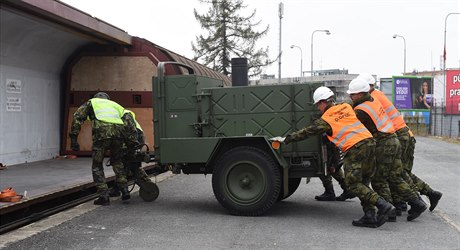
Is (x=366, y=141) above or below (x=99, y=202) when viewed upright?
above

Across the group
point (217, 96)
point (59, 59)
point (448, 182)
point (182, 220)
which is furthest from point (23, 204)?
point (448, 182)

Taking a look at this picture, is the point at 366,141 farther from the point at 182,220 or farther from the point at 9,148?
the point at 9,148

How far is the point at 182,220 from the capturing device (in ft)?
21.2

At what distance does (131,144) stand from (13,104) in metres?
4.07

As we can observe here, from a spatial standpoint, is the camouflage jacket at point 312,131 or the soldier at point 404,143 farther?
the soldier at point 404,143

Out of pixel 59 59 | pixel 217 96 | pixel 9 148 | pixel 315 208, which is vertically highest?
pixel 59 59

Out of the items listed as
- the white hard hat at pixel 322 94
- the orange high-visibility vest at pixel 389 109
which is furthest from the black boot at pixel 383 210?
the orange high-visibility vest at pixel 389 109

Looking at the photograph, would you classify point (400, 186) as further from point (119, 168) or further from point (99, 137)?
point (99, 137)

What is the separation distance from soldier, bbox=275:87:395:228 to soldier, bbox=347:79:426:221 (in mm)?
306

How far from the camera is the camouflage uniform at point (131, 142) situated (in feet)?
24.8

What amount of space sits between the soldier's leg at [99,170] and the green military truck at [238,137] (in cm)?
88

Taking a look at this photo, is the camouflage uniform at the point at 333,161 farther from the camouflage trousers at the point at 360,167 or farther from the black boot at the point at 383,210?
the black boot at the point at 383,210

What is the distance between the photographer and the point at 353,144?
6102 millimetres

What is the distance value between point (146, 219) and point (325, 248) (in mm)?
2540
